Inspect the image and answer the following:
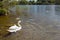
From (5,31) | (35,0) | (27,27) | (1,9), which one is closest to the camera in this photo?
(5,31)

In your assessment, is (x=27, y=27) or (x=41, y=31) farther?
(x=27, y=27)

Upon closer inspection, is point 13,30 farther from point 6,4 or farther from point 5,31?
point 6,4

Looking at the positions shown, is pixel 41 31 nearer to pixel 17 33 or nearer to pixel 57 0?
pixel 17 33

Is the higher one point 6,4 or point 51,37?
point 6,4

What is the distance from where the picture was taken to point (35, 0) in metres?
3.65

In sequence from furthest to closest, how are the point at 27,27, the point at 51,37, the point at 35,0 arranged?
the point at 35,0
the point at 27,27
the point at 51,37

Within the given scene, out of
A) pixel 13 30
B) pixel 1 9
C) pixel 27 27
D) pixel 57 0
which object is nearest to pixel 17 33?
pixel 13 30

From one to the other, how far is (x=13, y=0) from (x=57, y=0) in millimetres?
1901

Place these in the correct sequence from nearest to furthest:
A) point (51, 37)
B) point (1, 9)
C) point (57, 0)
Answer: point (51, 37) < point (1, 9) < point (57, 0)

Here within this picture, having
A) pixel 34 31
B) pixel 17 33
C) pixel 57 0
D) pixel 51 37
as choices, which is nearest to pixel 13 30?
pixel 17 33

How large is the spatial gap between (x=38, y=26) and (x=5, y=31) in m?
0.28

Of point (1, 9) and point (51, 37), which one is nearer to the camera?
point (51, 37)

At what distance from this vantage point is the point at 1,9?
62.9 inches

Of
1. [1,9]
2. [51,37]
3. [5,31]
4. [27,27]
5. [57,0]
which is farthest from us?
[57,0]
